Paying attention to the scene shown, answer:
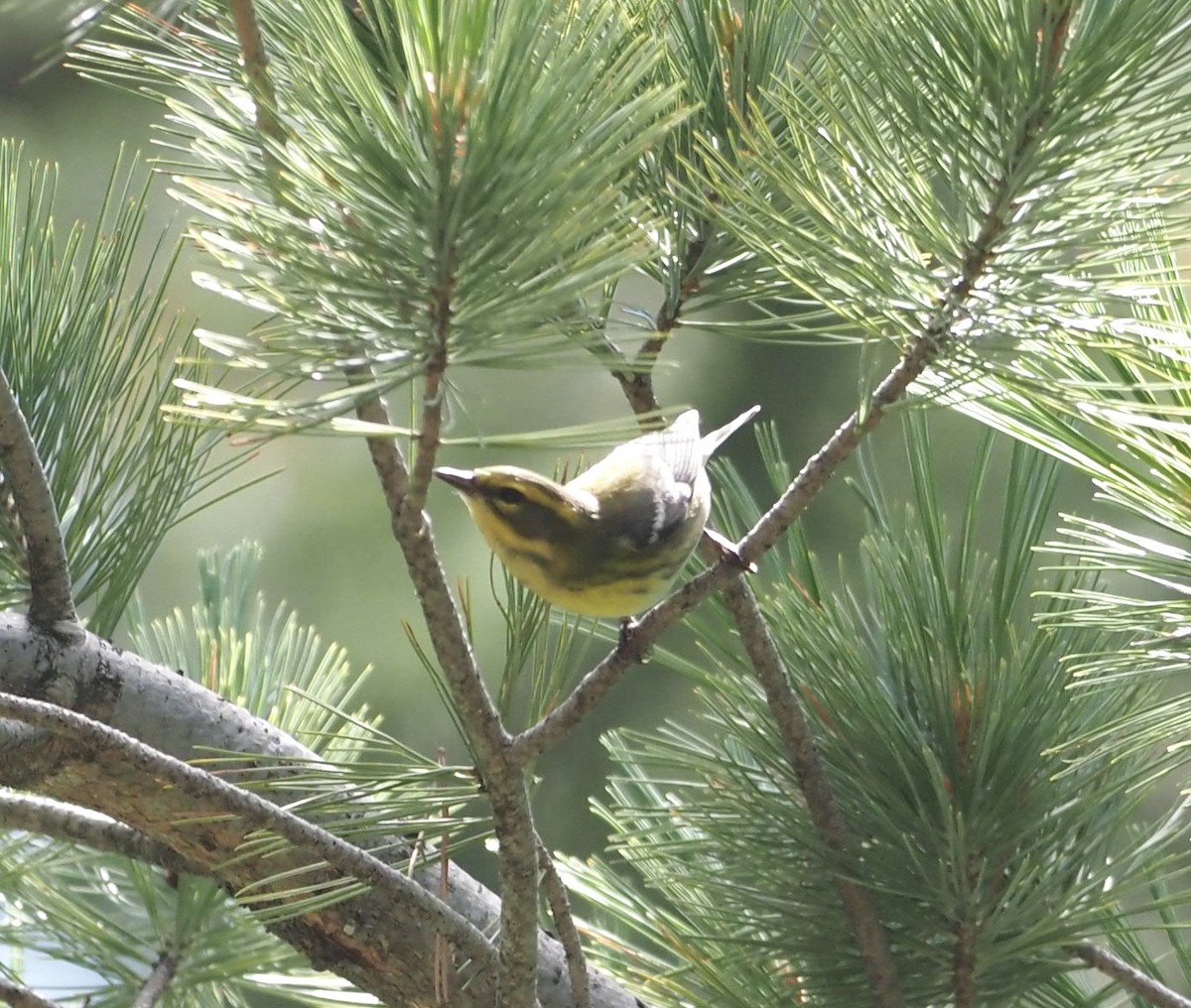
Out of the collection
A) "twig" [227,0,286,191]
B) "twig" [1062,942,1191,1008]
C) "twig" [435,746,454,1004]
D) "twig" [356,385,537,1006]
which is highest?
"twig" [227,0,286,191]

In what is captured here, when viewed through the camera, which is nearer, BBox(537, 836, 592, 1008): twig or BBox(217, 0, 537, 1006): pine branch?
BBox(217, 0, 537, 1006): pine branch

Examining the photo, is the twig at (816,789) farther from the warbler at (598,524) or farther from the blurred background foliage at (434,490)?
the blurred background foliage at (434,490)

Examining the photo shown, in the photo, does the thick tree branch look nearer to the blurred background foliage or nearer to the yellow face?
the yellow face

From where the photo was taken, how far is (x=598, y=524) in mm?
1076

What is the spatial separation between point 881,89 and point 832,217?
64 millimetres

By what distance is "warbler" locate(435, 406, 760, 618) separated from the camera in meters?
0.94

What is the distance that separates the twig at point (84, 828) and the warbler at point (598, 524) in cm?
29

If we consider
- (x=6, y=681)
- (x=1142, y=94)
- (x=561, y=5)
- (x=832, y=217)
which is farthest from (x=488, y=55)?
(x=6, y=681)

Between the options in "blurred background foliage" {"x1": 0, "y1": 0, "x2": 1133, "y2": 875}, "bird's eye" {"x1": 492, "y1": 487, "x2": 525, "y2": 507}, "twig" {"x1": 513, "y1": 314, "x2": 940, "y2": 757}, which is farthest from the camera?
"blurred background foliage" {"x1": 0, "y1": 0, "x2": 1133, "y2": 875}

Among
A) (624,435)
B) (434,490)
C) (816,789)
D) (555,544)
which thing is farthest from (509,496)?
(434,490)

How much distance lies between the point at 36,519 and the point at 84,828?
0.24 meters

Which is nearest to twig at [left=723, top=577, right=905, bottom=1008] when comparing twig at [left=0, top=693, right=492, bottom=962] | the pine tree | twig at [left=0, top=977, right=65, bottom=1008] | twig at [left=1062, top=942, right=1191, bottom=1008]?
the pine tree

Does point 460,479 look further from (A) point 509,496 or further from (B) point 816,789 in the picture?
(B) point 816,789

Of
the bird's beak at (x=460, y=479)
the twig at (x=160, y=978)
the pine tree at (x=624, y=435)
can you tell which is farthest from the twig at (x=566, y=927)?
the twig at (x=160, y=978)
